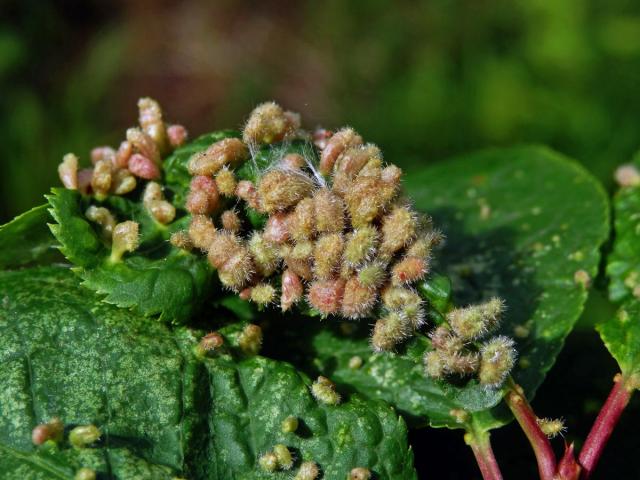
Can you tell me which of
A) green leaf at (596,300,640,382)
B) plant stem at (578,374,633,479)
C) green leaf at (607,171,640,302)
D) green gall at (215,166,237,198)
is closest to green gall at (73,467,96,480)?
green gall at (215,166,237,198)

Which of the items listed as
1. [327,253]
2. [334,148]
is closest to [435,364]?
[327,253]

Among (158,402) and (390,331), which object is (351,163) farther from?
(158,402)

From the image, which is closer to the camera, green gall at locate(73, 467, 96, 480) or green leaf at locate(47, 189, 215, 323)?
green gall at locate(73, 467, 96, 480)

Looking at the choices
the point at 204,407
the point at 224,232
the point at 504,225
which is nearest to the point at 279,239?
the point at 224,232

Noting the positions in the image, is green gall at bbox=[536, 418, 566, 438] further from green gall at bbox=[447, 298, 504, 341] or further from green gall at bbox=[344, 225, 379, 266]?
green gall at bbox=[344, 225, 379, 266]

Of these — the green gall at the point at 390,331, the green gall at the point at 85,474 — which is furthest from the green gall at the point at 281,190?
the green gall at the point at 85,474

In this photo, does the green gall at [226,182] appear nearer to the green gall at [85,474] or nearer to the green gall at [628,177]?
the green gall at [85,474]
